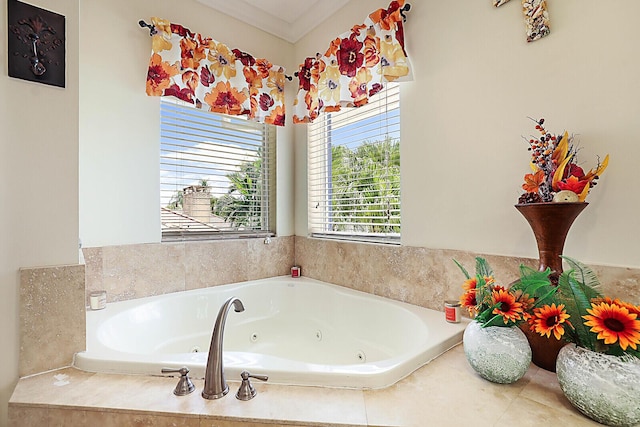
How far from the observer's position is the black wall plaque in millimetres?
1166

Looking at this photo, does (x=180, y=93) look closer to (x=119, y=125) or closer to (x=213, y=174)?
(x=119, y=125)

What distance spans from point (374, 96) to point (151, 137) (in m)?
1.53

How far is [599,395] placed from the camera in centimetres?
88

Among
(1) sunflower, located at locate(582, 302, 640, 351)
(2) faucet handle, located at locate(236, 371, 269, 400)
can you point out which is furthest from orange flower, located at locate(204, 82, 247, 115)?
(1) sunflower, located at locate(582, 302, 640, 351)

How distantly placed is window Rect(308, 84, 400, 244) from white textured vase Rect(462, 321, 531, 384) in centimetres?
98

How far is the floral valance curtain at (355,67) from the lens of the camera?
188 cm

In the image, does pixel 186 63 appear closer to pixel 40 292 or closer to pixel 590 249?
pixel 40 292

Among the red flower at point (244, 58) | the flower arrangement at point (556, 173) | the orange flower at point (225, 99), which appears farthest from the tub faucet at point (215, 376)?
the red flower at point (244, 58)

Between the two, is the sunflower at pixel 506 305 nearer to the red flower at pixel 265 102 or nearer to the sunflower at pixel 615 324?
the sunflower at pixel 615 324

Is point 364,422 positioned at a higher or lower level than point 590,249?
lower

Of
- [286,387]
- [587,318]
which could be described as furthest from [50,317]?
[587,318]

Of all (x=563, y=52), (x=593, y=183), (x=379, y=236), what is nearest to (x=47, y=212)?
(x=379, y=236)

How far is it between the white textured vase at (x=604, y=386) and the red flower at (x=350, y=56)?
6.28ft

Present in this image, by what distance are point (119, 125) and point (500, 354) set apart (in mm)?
2299
